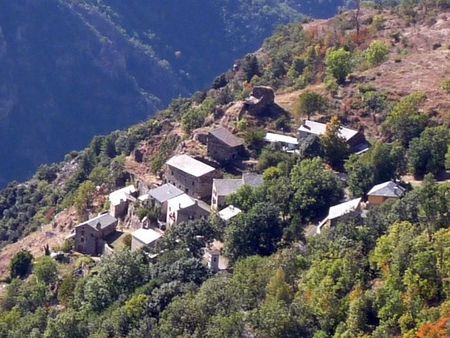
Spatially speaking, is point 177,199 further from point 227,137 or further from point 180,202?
point 227,137

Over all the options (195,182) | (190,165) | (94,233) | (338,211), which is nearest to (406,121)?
(338,211)

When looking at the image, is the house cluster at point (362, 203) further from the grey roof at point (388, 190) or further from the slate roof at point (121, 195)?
the slate roof at point (121, 195)

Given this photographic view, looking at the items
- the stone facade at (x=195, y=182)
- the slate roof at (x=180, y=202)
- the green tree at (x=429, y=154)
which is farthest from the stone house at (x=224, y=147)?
the green tree at (x=429, y=154)

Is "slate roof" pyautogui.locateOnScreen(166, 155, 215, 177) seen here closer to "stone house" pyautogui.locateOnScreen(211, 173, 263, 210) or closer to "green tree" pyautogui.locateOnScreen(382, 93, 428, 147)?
"stone house" pyautogui.locateOnScreen(211, 173, 263, 210)

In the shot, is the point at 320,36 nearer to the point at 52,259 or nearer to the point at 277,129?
the point at 277,129

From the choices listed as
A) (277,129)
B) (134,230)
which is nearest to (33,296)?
(134,230)
